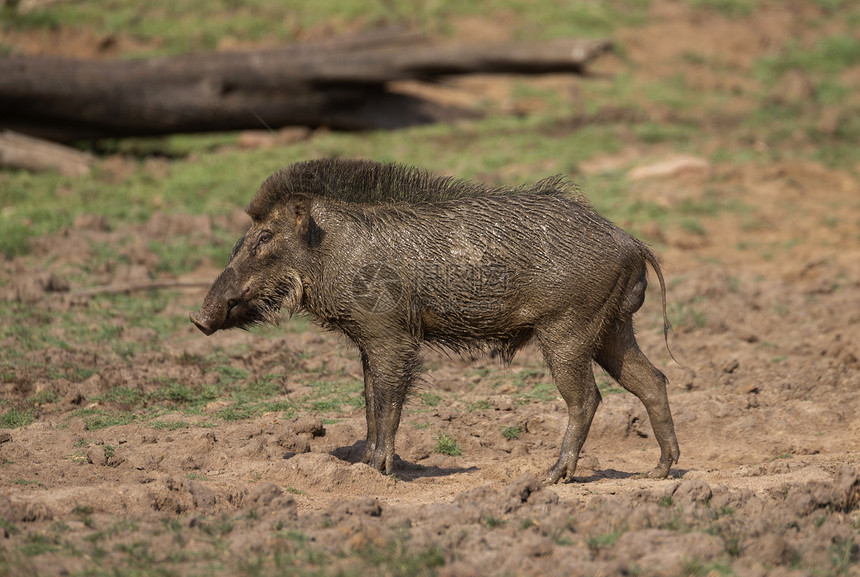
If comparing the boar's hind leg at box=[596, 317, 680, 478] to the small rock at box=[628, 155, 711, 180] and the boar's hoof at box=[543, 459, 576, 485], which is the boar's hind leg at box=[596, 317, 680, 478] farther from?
the small rock at box=[628, 155, 711, 180]

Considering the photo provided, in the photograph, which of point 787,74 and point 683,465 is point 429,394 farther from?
point 787,74

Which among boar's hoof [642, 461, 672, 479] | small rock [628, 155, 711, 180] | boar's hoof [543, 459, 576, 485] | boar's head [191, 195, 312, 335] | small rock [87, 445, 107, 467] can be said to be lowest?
boar's hoof [642, 461, 672, 479]

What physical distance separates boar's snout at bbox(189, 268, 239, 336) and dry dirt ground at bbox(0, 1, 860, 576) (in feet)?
2.48

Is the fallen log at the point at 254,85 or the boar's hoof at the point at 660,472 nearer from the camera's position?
the boar's hoof at the point at 660,472

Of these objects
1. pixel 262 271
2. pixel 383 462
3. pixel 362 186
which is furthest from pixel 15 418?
pixel 362 186

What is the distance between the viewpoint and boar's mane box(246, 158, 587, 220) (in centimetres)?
630

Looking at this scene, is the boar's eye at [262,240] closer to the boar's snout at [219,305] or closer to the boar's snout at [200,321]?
the boar's snout at [219,305]

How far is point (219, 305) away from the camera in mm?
6281

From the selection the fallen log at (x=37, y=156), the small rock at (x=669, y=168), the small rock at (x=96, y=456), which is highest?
the fallen log at (x=37, y=156)

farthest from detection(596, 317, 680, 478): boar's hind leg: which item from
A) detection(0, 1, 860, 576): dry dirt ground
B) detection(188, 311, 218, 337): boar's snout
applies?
detection(188, 311, 218, 337): boar's snout

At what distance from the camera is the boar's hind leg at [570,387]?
237 inches

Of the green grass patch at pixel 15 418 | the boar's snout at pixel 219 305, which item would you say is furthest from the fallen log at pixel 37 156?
the boar's snout at pixel 219 305

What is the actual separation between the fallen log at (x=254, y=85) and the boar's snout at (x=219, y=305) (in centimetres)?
688

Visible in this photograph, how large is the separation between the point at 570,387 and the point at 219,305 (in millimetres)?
2264
